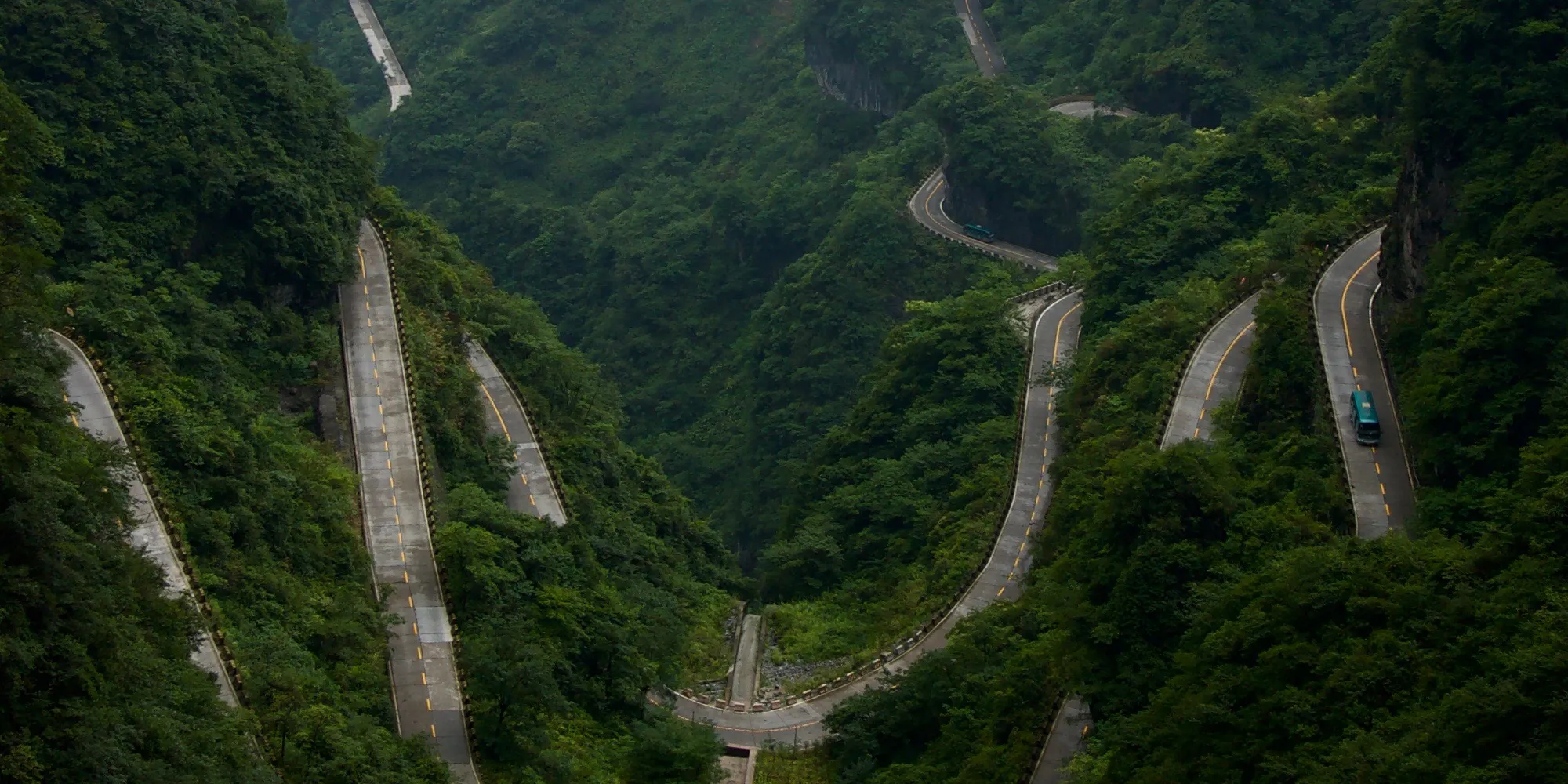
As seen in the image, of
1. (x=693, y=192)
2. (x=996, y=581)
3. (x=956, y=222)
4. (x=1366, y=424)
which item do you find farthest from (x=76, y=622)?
(x=693, y=192)

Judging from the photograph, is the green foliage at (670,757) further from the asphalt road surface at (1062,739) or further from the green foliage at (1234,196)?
the green foliage at (1234,196)

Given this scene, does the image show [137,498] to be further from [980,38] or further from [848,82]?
[980,38]

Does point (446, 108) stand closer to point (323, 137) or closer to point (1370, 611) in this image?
point (323, 137)

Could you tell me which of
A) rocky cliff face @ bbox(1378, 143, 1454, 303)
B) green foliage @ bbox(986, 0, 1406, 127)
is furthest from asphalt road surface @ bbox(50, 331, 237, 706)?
green foliage @ bbox(986, 0, 1406, 127)

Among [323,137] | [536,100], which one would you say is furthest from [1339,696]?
[536,100]

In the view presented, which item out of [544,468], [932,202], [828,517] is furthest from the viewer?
[932,202]

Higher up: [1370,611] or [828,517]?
[1370,611]

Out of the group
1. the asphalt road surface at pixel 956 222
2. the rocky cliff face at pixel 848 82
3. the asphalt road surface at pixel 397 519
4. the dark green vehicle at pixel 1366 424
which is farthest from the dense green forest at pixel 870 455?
the rocky cliff face at pixel 848 82
